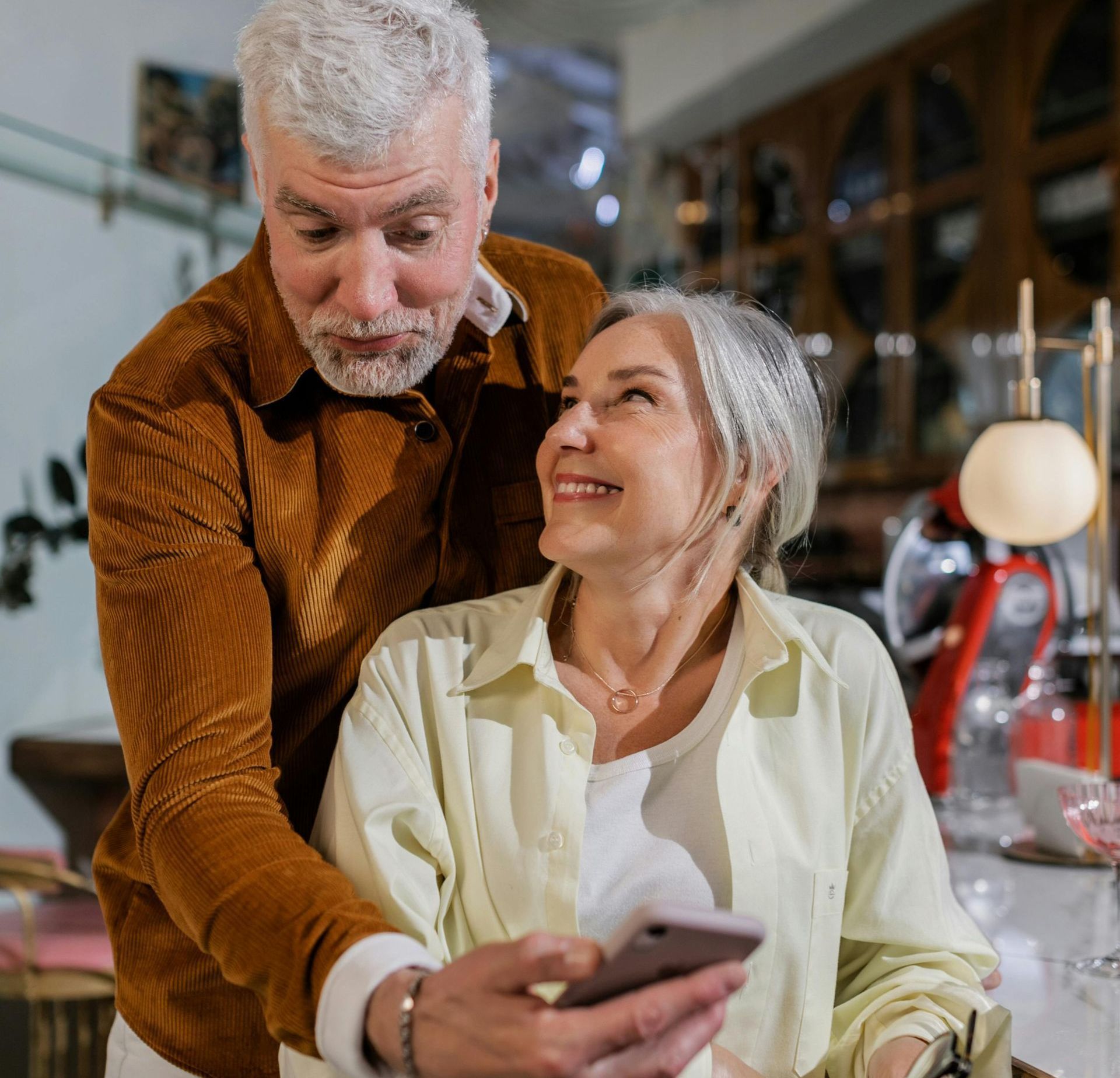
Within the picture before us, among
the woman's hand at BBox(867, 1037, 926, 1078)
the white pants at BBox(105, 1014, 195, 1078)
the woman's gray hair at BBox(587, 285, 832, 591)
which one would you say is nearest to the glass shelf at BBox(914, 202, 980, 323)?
the woman's gray hair at BBox(587, 285, 832, 591)

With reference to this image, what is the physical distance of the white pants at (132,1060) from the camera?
1.42 meters

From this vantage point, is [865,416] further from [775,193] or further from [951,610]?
[951,610]

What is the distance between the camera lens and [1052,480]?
2.08 metres

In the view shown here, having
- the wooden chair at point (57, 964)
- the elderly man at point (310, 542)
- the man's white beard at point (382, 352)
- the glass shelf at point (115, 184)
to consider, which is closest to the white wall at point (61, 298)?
the glass shelf at point (115, 184)

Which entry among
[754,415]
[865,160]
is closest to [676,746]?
[754,415]

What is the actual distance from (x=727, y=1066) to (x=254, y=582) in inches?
27.5

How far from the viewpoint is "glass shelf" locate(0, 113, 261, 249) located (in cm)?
305

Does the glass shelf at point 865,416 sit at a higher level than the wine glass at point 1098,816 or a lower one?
higher

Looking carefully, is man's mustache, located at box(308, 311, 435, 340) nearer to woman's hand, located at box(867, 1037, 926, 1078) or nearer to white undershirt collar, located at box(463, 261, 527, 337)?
white undershirt collar, located at box(463, 261, 527, 337)

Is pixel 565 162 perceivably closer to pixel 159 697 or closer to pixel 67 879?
pixel 67 879

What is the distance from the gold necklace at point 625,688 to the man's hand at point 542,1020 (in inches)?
18.7

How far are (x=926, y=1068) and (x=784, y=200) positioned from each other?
5.36m

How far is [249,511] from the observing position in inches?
54.5

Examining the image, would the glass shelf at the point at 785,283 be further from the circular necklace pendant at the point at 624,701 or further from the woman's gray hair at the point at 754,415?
the circular necklace pendant at the point at 624,701
